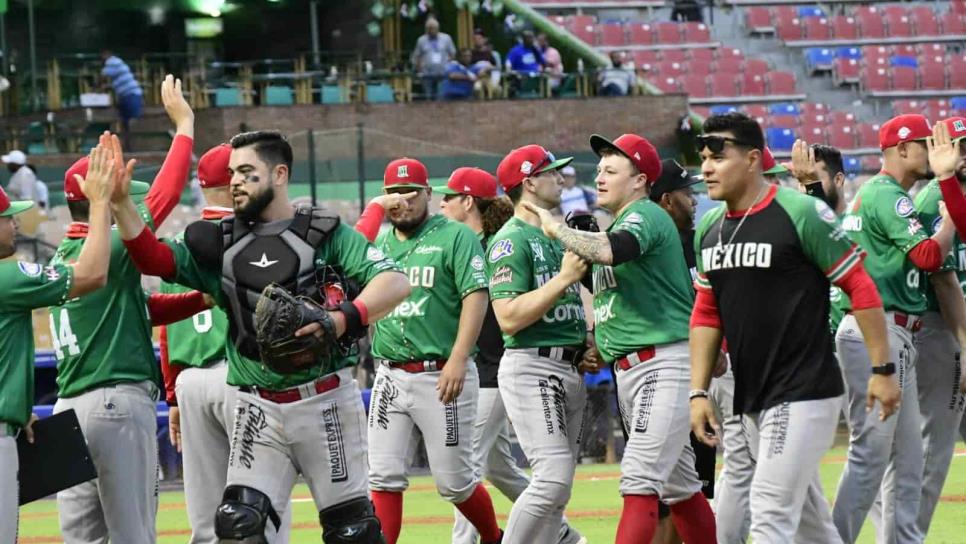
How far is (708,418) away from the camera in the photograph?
7141 millimetres

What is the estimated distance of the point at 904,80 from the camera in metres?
32.4

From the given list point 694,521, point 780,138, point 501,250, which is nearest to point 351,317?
point 501,250

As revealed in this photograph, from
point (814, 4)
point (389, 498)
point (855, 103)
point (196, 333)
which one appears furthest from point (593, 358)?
point (814, 4)

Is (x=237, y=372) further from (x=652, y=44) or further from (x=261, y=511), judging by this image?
(x=652, y=44)

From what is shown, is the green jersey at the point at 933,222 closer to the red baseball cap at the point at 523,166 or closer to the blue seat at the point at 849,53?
the red baseball cap at the point at 523,166

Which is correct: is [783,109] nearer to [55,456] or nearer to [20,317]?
[55,456]

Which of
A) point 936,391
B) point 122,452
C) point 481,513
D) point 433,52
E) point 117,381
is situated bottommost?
point 481,513

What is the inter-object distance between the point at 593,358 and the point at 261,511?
7.89 ft

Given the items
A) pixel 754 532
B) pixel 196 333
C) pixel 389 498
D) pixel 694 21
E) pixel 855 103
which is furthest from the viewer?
pixel 694 21

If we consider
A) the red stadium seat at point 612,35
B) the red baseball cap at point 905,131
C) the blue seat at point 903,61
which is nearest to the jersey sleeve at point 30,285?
the red baseball cap at point 905,131

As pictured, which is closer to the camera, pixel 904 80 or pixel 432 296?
pixel 432 296

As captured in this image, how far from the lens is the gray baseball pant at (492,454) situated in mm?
10203

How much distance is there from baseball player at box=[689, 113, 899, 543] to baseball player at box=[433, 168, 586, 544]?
336cm

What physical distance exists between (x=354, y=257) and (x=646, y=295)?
170 centimetres
